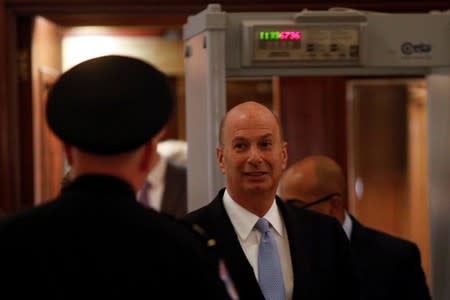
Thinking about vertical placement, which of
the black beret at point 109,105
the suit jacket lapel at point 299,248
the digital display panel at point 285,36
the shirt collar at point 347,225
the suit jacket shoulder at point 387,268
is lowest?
the suit jacket shoulder at point 387,268

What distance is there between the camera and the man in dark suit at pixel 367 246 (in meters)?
2.97

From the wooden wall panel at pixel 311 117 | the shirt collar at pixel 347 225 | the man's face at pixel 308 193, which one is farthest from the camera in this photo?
the wooden wall panel at pixel 311 117

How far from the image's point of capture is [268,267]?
2291mm

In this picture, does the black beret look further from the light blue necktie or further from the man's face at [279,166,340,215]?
the man's face at [279,166,340,215]

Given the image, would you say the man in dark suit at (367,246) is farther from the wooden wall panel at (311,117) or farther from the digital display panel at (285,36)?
the wooden wall panel at (311,117)

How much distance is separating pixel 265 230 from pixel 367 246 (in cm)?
80

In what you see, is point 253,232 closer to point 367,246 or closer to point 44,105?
point 367,246

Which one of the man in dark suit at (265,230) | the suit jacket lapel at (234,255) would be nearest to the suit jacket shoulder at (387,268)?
the man in dark suit at (265,230)

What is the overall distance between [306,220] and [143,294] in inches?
41.5

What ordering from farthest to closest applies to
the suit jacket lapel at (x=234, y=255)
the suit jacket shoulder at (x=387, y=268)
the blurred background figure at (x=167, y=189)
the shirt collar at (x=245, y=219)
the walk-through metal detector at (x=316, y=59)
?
1. the blurred background figure at (x=167, y=189)
2. the suit jacket shoulder at (x=387, y=268)
3. the walk-through metal detector at (x=316, y=59)
4. the shirt collar at (x=245, y=219)
5. the suit jacket lapel at (x=234, y=255)

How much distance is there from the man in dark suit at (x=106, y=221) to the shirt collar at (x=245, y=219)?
0.84m

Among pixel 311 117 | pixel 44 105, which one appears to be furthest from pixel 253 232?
pixel 311 117

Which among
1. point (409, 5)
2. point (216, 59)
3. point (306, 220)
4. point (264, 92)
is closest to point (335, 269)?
point (306, 220)

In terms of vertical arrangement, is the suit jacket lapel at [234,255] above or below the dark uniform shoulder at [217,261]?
below
